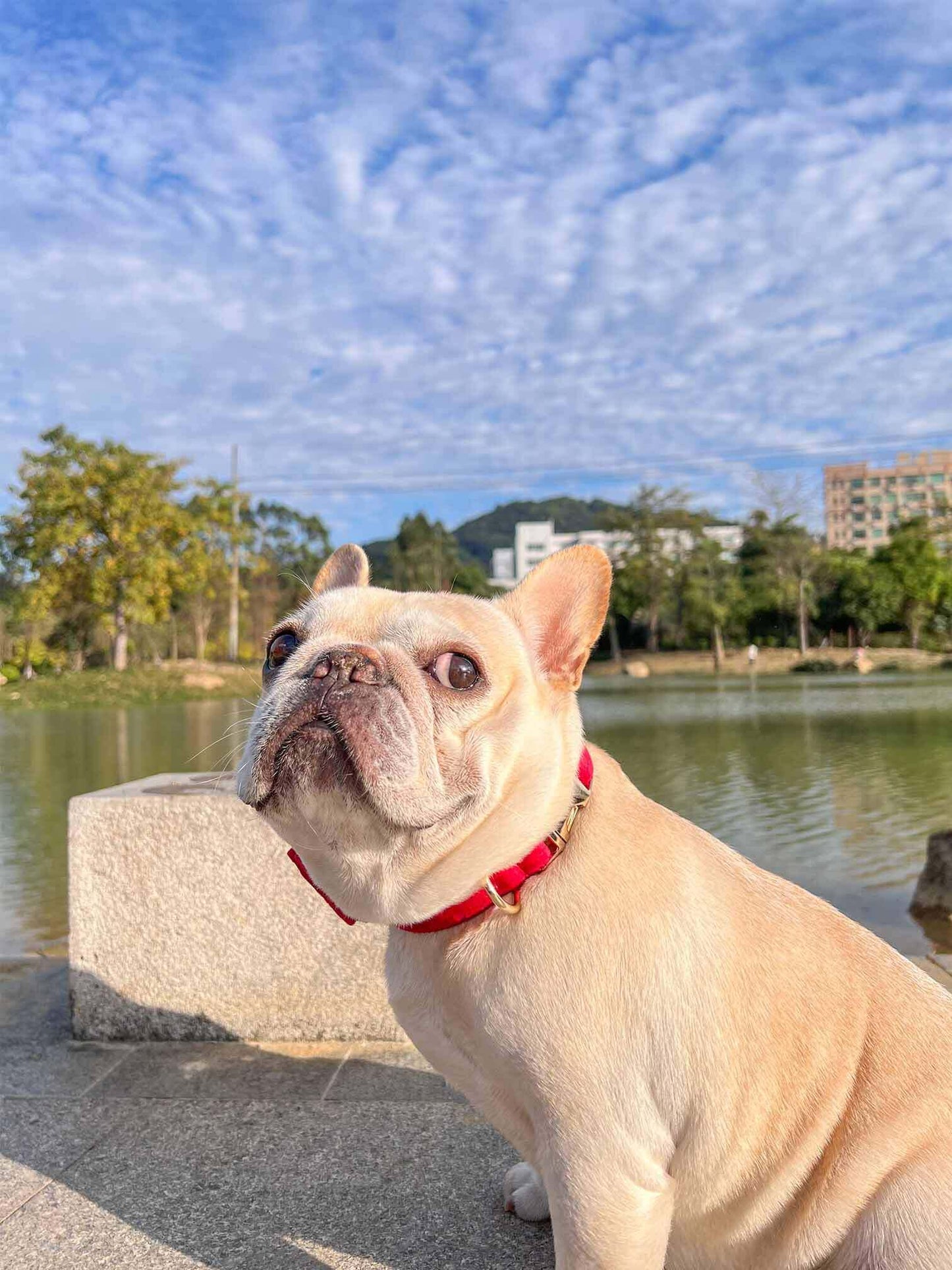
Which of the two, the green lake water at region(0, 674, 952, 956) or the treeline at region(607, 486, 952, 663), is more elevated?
the treeline at region(607, 486, 952, 663)

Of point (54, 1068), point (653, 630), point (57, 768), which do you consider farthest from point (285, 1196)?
point (653, 630)

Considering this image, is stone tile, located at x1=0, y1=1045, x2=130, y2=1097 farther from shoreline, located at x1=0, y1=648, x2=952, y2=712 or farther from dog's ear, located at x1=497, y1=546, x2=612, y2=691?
shoreline, located at x1=0, y1=648, x2=952, y2=712

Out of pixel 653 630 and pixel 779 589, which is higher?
pixel 779 589

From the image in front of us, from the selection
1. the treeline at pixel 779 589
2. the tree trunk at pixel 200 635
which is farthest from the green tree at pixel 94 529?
the treeline at pixel 779 589

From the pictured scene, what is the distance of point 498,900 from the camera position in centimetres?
190

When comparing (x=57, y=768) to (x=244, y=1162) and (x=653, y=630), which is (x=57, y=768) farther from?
(x=653, y=630)

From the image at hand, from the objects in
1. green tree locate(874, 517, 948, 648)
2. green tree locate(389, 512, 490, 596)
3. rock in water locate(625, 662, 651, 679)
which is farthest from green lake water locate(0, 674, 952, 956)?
green tree locate(389, 512, 490, 596)

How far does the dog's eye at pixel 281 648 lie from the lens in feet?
6.79

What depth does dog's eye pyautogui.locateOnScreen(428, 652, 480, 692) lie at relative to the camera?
188 centimetres

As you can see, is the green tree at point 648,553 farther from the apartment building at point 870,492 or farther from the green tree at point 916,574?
the apartment building at point 870,492

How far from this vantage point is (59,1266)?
7.92 feet

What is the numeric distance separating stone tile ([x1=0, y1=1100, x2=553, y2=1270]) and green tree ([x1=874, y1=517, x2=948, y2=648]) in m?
71.1

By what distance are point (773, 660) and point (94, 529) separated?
142 ft

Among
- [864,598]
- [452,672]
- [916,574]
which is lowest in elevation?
[452,672]
